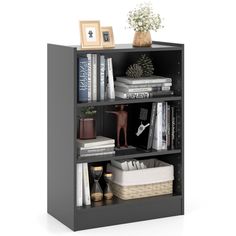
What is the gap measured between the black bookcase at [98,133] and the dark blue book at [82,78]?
0.06m

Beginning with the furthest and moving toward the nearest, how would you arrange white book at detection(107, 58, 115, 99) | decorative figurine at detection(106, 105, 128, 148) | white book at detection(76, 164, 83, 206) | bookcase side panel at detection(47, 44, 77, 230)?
decorative figurine at detection(106, 105, 128, 148) < white book at detection(107, 58, 115, 99) < white book at detection(76, 164, 83, 206) < bookcase side panel at detection(47, 44, 77, 230)

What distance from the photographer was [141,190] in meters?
6.17

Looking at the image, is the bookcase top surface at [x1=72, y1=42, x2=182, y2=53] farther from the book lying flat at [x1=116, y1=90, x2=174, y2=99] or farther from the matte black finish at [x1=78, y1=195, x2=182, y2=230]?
the matte black finish at [x1=78, y1=195, x2=182, y2=230]

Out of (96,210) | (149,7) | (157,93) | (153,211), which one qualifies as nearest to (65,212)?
(96,210)

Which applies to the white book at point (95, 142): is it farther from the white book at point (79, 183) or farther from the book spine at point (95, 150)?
the white book at point (79, 183)

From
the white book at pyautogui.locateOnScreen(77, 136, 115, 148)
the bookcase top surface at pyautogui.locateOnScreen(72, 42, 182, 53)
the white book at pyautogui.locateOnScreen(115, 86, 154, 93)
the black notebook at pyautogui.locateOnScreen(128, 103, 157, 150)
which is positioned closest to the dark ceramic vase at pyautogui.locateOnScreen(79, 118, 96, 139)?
the white book at pyautogui.locateOnScreen(77, 136, 115, 148)

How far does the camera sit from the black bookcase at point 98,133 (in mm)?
5801

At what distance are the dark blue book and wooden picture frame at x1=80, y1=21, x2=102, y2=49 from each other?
11 cm

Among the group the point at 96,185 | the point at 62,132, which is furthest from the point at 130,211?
the point at 62,132

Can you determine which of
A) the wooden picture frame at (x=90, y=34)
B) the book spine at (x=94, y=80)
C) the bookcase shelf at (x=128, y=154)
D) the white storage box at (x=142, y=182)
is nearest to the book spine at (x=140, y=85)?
the book spine at (x=94, y=80)

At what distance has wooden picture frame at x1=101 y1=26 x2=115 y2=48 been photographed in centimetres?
600

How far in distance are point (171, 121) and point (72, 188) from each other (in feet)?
2.99

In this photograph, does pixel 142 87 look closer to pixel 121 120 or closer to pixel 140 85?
pixel 140 85
